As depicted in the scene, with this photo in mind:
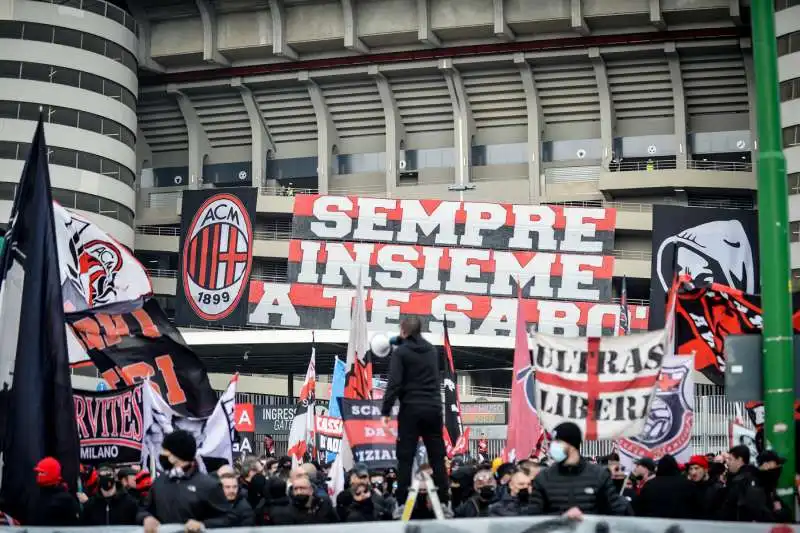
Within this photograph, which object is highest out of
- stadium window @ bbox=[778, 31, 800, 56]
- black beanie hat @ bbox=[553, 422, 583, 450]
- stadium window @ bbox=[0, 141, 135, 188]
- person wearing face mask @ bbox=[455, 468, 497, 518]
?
stadium window @ bbox=[778, 31, 800, 56]

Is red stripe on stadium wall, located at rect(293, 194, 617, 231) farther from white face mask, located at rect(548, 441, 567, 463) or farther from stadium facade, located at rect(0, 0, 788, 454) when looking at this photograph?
white face mask, located at rect(548, 441, 567, 463)

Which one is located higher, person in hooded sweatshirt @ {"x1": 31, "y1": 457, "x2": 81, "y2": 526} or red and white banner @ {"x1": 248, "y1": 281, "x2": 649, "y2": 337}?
red and white banner @ {"x1": 248, "y1": 281, "x2": 649, "y2": 337}

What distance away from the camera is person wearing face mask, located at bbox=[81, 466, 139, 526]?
12672 mm

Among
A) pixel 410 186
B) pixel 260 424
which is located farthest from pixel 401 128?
pixel 260 424

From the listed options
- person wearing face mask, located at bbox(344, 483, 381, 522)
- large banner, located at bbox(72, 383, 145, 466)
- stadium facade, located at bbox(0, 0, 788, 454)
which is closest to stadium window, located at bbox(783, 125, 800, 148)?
stadium facade, located at bbox(0, 0, 788, 454)

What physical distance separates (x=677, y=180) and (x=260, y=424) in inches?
954

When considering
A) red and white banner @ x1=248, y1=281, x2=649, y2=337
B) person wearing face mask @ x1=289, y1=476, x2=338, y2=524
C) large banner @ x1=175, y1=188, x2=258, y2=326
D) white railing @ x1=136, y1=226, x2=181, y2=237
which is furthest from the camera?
white railing @ x1=136, y1=226, x2=181, y2=237

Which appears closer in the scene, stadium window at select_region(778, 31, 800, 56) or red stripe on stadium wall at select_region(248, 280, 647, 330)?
red stripe on stadium wall at select_region(248, 280, 647, 330)

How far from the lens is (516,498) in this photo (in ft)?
43.0

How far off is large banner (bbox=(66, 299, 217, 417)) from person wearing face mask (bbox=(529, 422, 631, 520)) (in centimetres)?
886

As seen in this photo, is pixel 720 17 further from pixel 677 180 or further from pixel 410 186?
pixel 410 186

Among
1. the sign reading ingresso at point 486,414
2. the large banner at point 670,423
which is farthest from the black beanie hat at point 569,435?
the sign reading ingresso at point 486,414

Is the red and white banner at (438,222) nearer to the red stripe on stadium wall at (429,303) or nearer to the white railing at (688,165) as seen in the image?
the red stripe on stadium wall at (429,303)

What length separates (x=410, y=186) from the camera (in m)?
66.6
